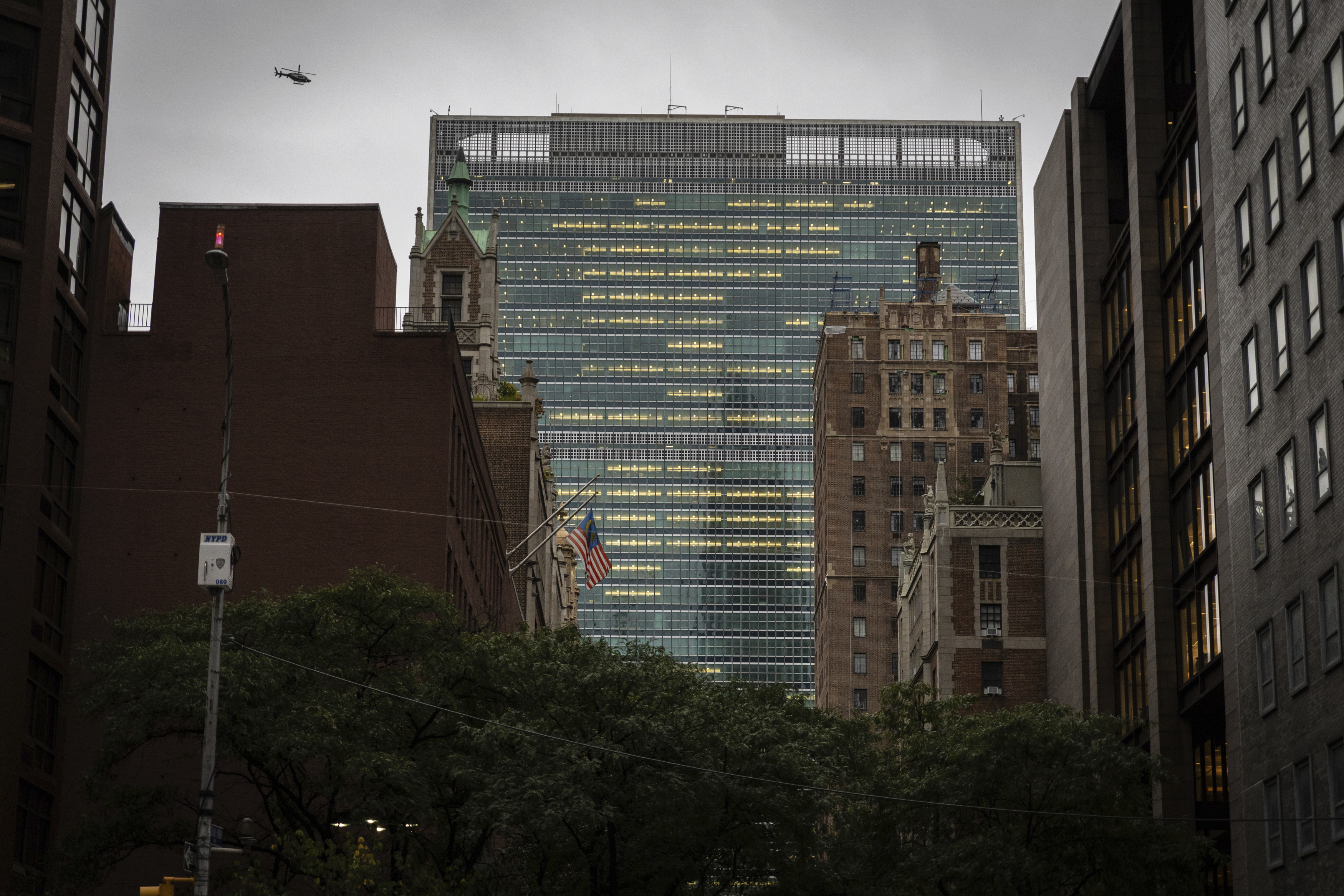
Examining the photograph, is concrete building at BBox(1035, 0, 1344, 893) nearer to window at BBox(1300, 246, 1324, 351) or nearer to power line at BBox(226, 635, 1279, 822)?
window at BBox(1300, 246, 1324, 351)

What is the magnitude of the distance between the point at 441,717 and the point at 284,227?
24888mm

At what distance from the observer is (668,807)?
4184 centimetres

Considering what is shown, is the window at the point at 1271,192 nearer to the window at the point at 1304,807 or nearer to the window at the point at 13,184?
the window at the point at 1304,807

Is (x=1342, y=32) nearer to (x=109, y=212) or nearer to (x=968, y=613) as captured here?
(x=109, y=212)

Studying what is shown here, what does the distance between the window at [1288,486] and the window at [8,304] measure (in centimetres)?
3631

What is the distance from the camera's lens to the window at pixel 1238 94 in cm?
5312

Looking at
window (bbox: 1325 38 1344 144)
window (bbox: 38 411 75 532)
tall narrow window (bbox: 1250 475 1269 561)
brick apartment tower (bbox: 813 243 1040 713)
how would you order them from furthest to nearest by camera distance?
brick apartment tower (bbox: 813 243 1040 713) < window (bbox: 38 411 75 532) < tall narrow window (bbox: 1250 475 1269 561) < window (bbox: 1325 38 1344 144)

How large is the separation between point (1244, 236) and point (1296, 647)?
12.7 metres

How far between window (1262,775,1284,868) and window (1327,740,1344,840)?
3998 mm

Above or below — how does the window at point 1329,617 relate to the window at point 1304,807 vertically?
above

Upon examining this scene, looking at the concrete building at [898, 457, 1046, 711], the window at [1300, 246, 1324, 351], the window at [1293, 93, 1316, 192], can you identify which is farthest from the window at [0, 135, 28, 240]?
the concrete building at [898, 457, 1046, 711]

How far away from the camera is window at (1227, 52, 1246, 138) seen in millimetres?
53125

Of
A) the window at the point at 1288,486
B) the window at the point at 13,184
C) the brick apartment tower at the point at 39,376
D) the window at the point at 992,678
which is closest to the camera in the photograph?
the window at the point at 1288,486

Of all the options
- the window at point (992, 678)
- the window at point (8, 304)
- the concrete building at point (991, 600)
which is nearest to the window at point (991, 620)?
the concrete building at point (991, 600)
